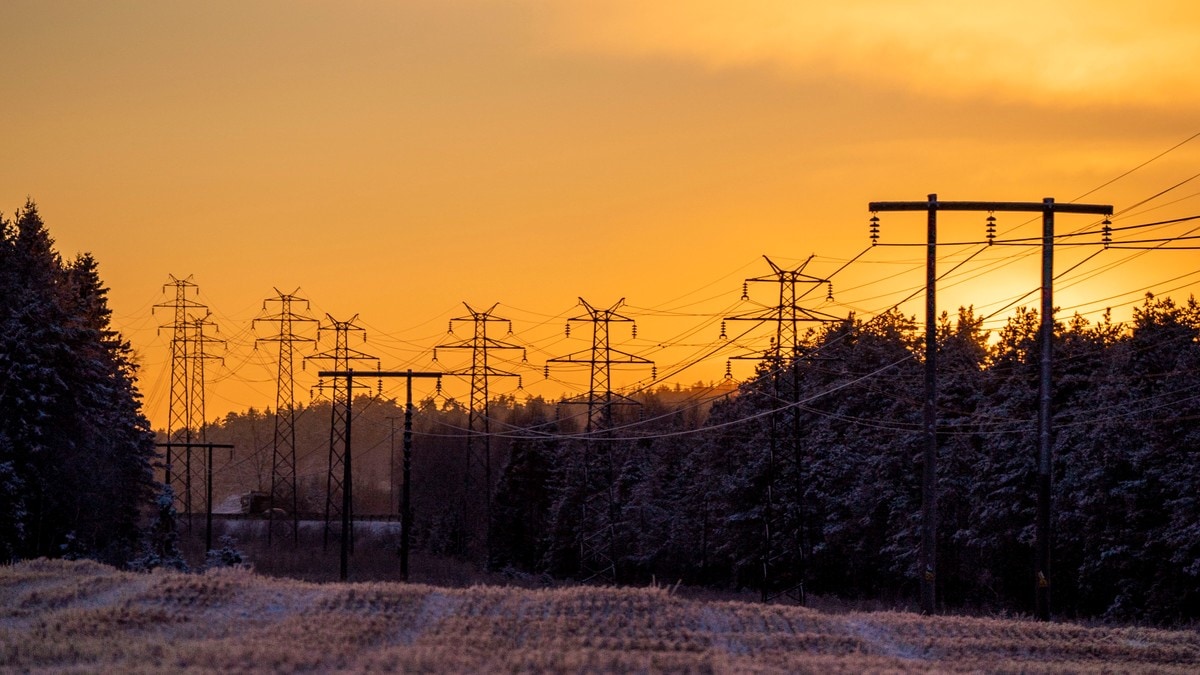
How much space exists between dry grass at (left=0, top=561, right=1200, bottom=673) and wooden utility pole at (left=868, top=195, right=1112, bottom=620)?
13.5ft

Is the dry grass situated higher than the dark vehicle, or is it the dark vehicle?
the dry grass

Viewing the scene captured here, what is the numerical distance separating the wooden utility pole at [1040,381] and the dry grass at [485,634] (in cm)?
411

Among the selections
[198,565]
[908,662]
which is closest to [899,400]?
[198,565]

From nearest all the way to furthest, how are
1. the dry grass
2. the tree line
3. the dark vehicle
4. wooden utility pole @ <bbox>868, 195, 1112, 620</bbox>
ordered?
the dry grass → wooden utility pole @ <bbox>868, 195, 1112, 620</bbox> → the tree line → the dark vehicle

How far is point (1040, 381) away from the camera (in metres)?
34.9

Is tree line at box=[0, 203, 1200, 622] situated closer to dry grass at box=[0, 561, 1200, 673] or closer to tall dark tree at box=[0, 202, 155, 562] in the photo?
tall dark tree at box=[0, 202, 155, 562]

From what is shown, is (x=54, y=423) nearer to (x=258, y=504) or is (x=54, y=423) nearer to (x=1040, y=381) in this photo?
(x=1040, y=381)

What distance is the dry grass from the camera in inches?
922

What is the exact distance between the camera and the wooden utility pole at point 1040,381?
34.5m

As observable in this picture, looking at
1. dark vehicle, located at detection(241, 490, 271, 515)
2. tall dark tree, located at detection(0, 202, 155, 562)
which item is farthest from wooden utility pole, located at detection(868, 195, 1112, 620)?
dark vehicle, located at detection(241, 490, 271, 515)

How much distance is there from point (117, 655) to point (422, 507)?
413 feet

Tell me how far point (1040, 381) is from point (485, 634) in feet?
51.9

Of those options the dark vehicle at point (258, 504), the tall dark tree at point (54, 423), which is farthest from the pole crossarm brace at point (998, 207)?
the dark vehicle at point (258, 504)

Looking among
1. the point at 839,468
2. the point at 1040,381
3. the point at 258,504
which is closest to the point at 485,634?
the point at 1040,381
